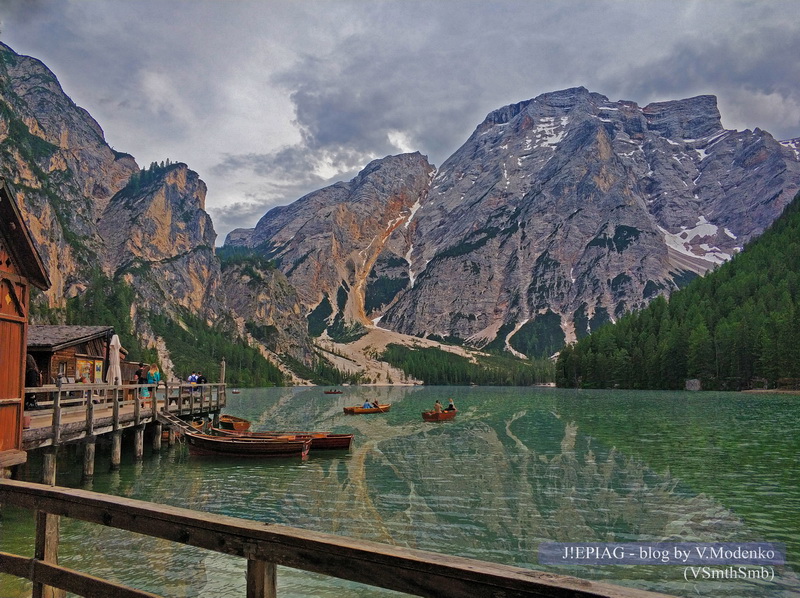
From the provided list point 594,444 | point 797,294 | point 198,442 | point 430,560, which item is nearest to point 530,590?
point 430,560

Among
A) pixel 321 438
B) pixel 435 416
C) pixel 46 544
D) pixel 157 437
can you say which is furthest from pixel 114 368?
pixel 435 416

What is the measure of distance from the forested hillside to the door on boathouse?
130612mm

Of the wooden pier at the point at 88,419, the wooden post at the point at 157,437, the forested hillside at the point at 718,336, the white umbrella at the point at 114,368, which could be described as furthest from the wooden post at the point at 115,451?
the forested hillside at the point at 718,336

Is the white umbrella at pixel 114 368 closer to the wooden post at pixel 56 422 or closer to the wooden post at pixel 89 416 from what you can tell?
the wooden post at pixel 89 416

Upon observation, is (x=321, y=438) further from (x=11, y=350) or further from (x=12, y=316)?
→ (x=12, y=316)

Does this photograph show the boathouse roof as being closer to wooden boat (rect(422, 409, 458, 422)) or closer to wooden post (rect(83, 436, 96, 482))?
wooden post (rect(83, 436, 96, 482))

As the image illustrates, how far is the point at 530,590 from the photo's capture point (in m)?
3.96

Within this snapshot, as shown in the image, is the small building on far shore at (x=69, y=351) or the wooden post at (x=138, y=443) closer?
the wooden post at (x=138, y=443)

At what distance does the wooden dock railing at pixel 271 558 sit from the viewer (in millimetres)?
4055

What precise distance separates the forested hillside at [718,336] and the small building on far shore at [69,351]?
405 ft

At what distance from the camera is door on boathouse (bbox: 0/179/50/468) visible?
679 inches

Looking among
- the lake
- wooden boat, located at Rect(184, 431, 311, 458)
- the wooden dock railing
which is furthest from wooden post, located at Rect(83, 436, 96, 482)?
the wooden dock railing

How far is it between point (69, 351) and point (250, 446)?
19297mm

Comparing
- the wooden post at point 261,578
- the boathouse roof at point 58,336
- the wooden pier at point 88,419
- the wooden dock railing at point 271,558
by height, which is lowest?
the wooden pier at point 88,419
